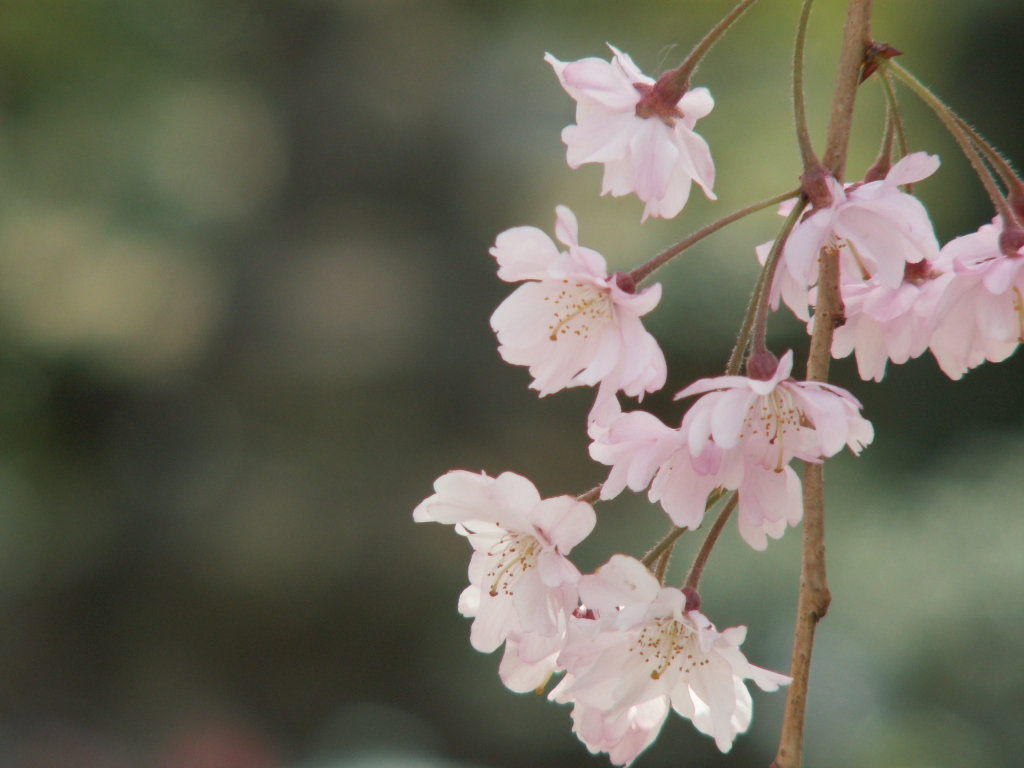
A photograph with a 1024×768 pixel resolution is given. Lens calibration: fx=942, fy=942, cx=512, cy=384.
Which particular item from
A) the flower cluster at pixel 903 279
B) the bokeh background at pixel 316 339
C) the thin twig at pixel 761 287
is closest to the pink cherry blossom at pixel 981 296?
the flower cluster at pixel 903 279

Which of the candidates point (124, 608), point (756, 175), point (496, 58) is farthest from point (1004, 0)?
point (124, 608)

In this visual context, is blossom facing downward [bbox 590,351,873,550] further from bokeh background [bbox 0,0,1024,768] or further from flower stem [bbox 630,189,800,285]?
bokeh background [bbox 0,0,1024,768]

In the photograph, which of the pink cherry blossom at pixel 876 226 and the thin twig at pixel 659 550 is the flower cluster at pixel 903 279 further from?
the thin twig at pixel 659 550

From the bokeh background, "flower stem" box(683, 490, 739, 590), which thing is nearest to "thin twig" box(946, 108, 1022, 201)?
"flower stem" box(683, 490, 739, 590)

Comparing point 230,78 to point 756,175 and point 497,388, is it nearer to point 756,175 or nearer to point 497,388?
point 497,388

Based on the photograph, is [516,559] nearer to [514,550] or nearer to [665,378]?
[514,550]

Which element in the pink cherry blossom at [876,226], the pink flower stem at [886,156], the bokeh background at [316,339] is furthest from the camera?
the bokeh background at [316,339]

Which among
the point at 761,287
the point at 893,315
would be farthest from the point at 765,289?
the point at 893,315
